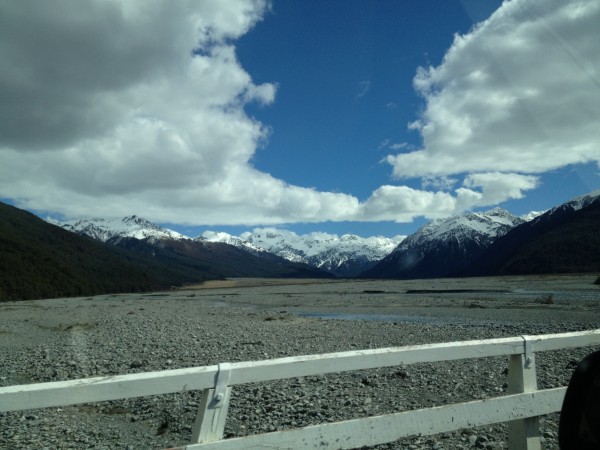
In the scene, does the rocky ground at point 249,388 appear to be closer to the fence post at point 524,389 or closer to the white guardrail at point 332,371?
the fence post at point 524,389

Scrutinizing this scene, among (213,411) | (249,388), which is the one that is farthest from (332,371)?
(249,388)

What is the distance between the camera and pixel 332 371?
462 centimetres

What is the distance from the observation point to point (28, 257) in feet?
511

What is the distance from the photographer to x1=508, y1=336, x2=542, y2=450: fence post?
528cm

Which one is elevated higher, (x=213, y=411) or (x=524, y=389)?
(x=213, y=411)

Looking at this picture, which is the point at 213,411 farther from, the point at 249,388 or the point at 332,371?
the point at 249,388

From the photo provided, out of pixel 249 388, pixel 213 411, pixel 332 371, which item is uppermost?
pixel 332 371

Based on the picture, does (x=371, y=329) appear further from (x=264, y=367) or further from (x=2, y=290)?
(x=2, y=290)

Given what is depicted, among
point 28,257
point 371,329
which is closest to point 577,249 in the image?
point 371,329

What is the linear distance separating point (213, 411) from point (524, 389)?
3.61m

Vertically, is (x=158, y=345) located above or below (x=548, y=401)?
below

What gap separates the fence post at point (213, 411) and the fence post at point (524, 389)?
3.46m

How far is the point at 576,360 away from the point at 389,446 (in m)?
9.68

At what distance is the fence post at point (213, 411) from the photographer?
4.03 m
